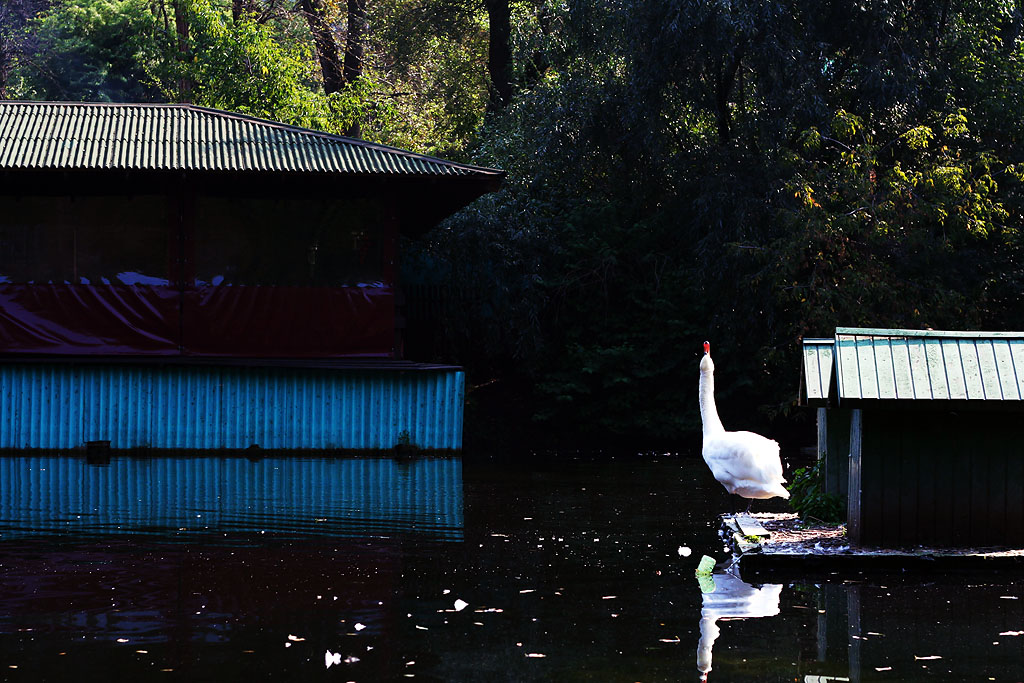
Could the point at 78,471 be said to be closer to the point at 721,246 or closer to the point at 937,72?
the point at 721,246

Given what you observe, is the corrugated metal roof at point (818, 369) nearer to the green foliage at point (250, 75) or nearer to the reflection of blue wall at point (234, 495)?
the reflection of blue wall at point (234, 495)

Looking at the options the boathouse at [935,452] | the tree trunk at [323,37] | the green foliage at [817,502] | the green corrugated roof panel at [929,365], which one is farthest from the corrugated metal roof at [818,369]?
the tree trunk at [323,37]

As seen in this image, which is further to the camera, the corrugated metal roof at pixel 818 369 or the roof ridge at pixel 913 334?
the roof ridge at pixel 913 334

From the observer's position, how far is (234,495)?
15047 millimetres

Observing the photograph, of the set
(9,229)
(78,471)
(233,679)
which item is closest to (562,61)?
(9,229)

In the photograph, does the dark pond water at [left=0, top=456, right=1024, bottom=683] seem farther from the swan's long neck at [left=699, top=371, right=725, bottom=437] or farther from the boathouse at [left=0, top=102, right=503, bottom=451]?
the boathouse at [left=0, top=102, right=503, bottom=451]

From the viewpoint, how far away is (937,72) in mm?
25172

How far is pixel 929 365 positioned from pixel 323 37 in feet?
108

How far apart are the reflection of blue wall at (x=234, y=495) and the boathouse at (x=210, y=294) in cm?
96

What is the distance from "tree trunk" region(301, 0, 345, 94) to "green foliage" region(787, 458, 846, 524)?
29739 millimetres

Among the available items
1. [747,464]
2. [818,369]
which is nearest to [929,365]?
[818,369]

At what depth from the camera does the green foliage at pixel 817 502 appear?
11.9 meters

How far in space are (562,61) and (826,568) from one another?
20203mm

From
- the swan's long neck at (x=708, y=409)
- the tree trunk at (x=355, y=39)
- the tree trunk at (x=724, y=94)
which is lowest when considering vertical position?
the swan's long neck at (x=708, y=409)
